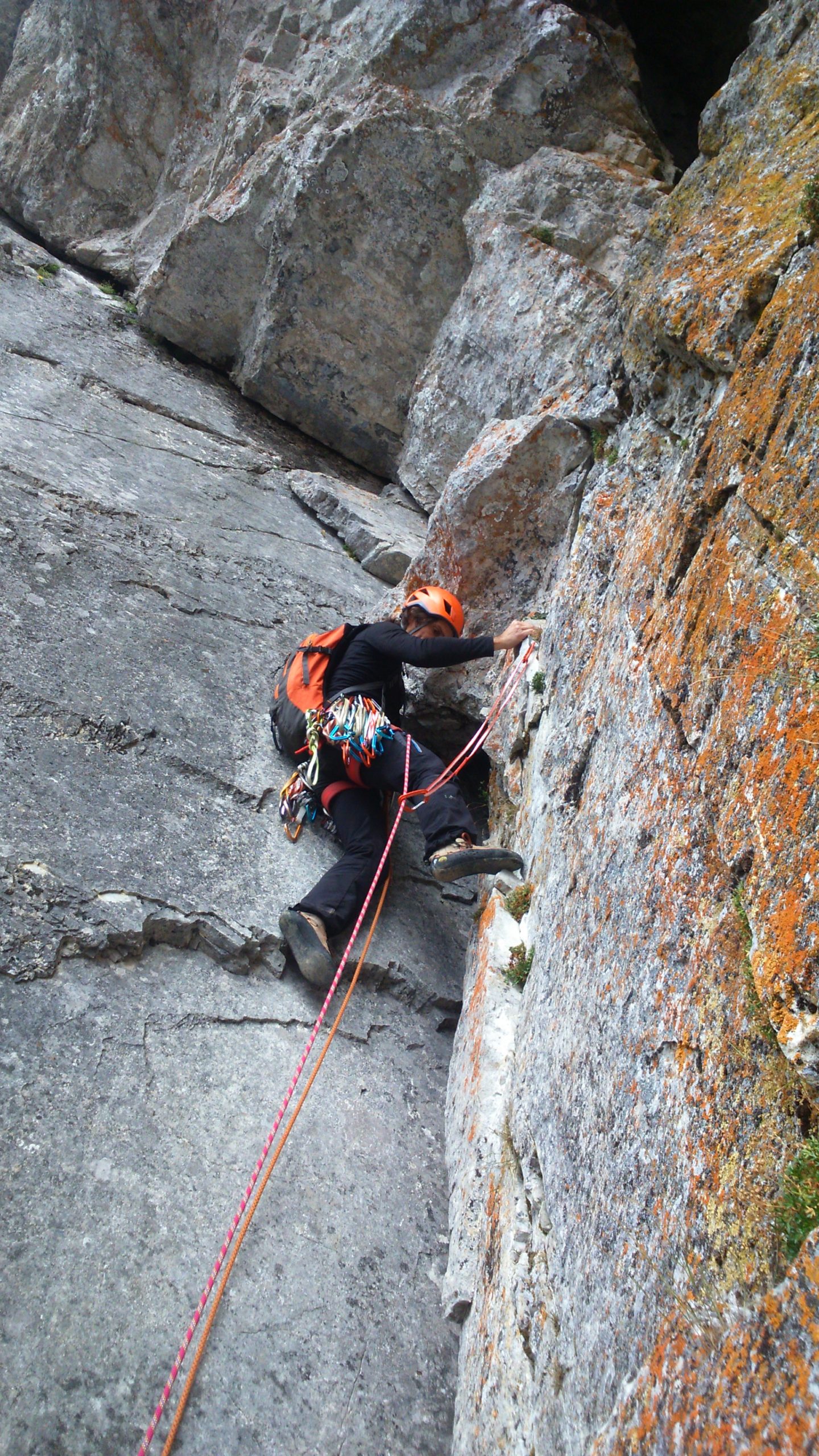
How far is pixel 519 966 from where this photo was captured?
378cm

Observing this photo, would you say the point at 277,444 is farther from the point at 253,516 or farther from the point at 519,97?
the point at 519,97

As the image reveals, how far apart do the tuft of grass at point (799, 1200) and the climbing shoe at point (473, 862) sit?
259 cm

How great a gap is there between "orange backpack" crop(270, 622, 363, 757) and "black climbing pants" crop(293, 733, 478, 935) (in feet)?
1.31

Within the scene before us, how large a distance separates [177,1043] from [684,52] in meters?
13.2

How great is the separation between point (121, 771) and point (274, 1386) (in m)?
2.87

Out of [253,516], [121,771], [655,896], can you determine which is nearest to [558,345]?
[253,516]

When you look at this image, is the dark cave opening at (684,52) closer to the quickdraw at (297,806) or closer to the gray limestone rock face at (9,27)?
the gray limestone rock face at (9,27)

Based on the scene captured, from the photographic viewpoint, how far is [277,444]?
9.13 metres

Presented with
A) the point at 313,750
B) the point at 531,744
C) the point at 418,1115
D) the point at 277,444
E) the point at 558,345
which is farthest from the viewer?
the point at 277,444

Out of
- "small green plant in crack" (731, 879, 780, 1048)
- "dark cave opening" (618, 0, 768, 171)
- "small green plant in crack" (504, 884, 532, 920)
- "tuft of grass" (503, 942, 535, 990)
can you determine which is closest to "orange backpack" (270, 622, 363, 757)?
"small green plant in crack" (504, 884, 532, 920)

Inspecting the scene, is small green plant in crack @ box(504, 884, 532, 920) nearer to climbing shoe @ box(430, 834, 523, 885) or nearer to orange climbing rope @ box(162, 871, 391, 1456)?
climbing shoe @ box(430, 834, 523, 885)

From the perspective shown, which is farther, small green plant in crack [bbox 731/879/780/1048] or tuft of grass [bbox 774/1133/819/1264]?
small green plant in crack [bbox 731/879/780/1048]

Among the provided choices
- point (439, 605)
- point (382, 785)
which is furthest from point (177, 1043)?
point (439, 605)

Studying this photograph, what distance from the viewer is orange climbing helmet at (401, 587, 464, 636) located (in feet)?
17.6
